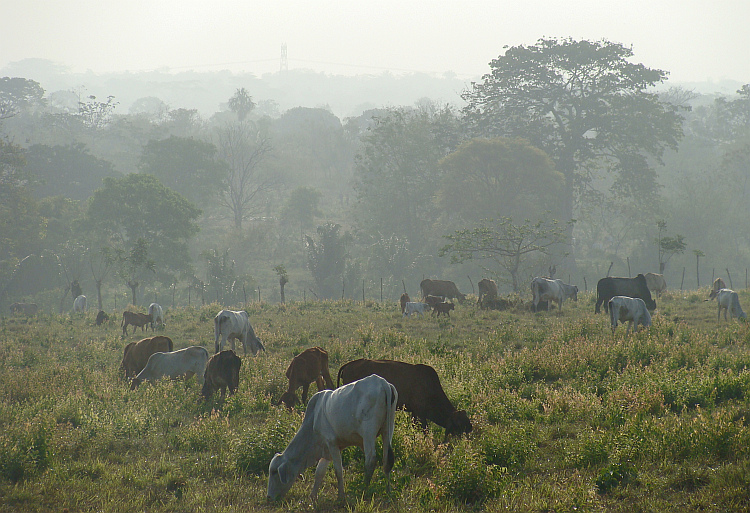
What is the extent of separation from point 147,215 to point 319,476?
46170mm

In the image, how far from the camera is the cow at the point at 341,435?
6.45 m

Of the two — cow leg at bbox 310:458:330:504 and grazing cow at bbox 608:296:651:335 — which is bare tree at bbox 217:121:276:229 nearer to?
grazing cow at bbox 608:296:651:335

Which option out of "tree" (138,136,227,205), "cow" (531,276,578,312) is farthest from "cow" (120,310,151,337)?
"tree" (138,136,227,205)

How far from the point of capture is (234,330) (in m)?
Result: 16.0

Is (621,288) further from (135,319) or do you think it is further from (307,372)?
(135,319)

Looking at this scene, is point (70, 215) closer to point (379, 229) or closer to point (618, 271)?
point (379, 229)

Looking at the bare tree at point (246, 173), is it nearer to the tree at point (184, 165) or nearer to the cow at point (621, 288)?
the tree at point (184, 165)

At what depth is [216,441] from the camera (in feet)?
28.4

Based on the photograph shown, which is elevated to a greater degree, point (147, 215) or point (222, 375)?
point (222, 375)

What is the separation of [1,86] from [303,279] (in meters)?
60.4

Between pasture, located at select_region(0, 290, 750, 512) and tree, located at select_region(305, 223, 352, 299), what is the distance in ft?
116

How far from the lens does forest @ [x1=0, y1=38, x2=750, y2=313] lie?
47.8 metres

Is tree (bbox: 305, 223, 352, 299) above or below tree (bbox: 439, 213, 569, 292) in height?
below

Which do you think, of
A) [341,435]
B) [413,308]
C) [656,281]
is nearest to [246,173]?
[656,281]
